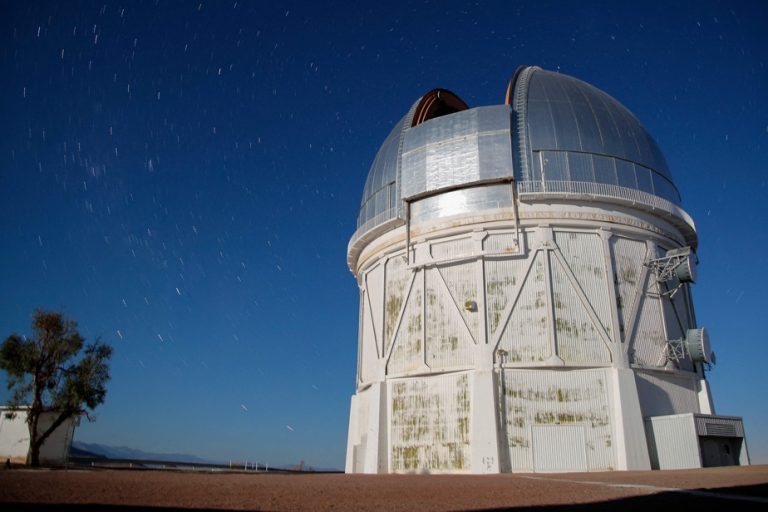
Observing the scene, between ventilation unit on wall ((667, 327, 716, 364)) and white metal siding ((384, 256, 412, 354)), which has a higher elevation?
white metal siding ((384, 256, 412, 354))

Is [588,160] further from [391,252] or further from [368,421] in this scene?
[368,421]

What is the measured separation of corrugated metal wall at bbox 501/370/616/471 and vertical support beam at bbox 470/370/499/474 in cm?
53

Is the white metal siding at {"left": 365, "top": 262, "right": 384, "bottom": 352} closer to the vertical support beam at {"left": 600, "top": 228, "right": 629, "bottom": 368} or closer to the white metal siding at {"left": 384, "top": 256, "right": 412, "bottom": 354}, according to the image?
the white metal siding at {"left": 384, "top": 256, "right": 412, "bottom": 354}

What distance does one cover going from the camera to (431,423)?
20.4 meters

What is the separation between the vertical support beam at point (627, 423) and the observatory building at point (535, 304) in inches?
1.9

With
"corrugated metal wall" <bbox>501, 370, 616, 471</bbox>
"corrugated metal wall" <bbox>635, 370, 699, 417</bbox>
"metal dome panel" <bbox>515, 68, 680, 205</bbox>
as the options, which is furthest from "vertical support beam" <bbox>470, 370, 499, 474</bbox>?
"metal dome panel" <bbox>515, 68, 680, 205</bbox>

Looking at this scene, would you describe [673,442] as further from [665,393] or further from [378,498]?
[378,498]

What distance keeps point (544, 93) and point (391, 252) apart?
937cm

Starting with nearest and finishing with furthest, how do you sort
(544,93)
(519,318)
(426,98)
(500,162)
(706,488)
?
1. (706,488)
2. (519,318)
3. (500,162)
4. (544,93)
5. (426,98)

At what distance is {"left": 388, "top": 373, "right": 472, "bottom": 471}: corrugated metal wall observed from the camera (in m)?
19.5

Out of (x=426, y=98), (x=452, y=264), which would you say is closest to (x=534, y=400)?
(x=452, y=264)

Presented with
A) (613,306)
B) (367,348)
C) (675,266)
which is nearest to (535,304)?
(613,306)

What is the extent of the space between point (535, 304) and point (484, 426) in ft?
15.7

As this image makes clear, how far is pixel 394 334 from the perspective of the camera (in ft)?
74.7
